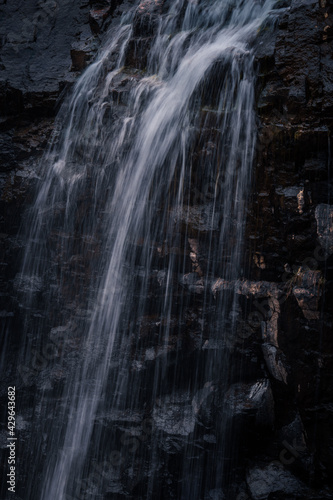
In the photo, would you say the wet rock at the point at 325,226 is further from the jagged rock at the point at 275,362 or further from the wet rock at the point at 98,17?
the wet rock at the point at 98,17

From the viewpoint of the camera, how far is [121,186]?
18.1ft

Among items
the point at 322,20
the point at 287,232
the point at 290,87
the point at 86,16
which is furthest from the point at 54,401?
the point at 86,16

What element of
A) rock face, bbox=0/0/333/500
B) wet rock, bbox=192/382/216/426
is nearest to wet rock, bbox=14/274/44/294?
rock face, bbox=0/0/333/500

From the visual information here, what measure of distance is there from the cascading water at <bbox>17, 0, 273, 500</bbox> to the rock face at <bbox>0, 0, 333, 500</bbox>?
0.03 m

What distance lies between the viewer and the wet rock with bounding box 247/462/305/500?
13.0 feet

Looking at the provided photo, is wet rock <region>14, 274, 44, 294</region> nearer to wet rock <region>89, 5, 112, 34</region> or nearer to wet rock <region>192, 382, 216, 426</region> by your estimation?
wet rock <region>192, 382, 216, 426</region>

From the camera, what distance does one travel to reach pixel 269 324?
14.1 ft

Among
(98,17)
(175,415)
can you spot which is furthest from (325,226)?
(98,17)

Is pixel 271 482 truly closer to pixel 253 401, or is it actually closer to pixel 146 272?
pixel 253 401

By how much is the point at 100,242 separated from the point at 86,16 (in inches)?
229

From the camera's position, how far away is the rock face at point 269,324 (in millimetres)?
3898

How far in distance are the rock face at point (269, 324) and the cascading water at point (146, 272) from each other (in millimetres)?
31

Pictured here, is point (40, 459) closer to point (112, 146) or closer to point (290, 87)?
point (112, 146)

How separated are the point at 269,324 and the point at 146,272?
6.09 ft
